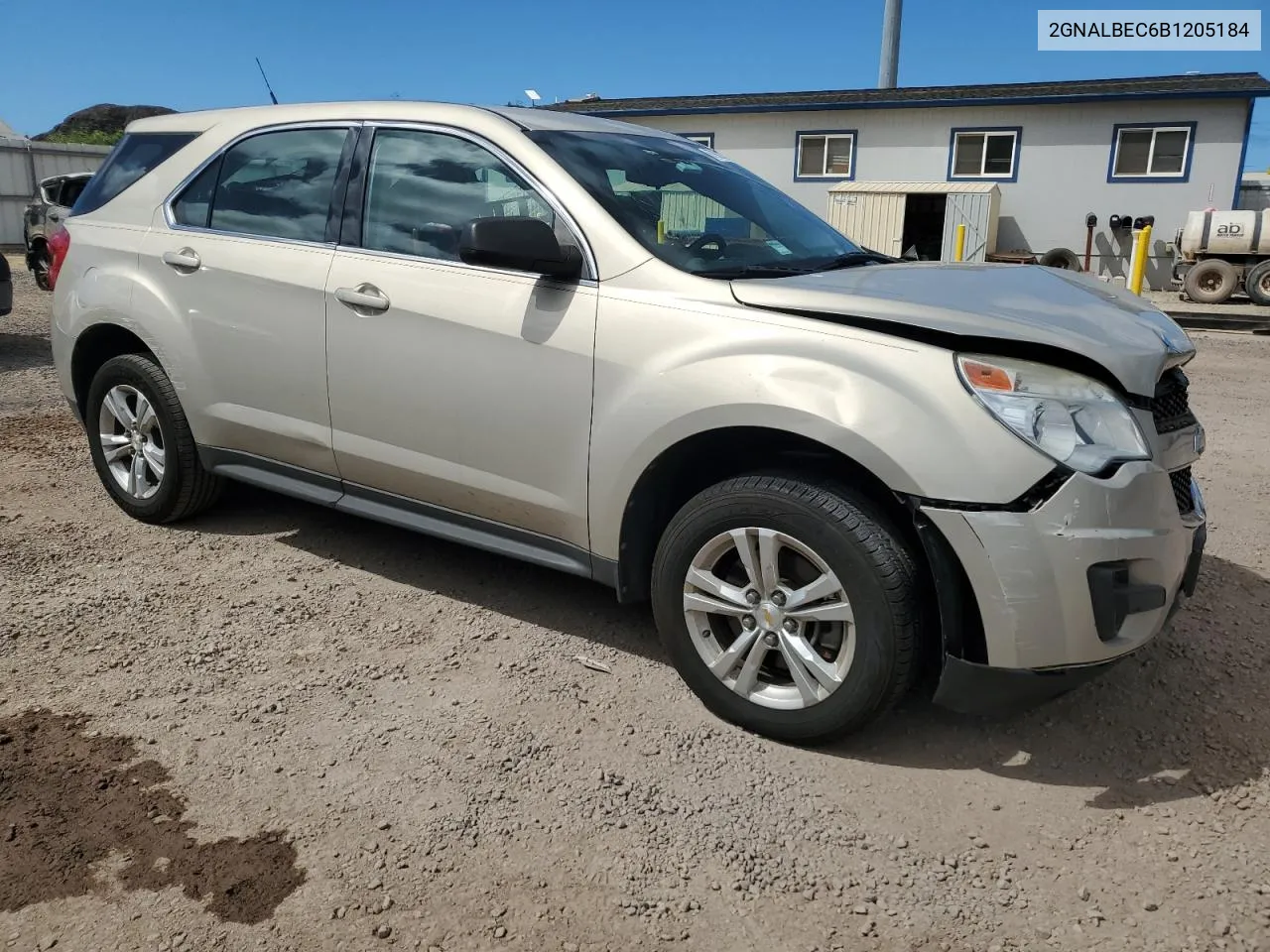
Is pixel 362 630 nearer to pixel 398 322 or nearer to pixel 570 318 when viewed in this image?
pixel 398 322

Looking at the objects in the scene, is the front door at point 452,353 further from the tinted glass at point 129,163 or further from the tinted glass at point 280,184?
the tinted glass at point 129,163

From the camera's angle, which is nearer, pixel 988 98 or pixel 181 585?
pixel 181 585

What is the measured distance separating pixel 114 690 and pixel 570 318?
1.92 m

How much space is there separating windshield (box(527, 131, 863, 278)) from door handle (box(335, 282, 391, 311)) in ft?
2.58

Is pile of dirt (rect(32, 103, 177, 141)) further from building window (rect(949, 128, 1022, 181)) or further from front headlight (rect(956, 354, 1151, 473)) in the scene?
front headlight (rect(956, 354, 1151, 473))

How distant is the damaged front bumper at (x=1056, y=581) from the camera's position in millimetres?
2521

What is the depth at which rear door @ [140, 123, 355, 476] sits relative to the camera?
385 centimetres

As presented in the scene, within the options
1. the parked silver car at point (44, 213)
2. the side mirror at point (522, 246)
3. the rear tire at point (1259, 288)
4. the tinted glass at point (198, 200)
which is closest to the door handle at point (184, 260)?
the tinted glass at point (198, 200)

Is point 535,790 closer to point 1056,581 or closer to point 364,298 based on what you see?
point 1056,581

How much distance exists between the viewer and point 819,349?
9.08 feet

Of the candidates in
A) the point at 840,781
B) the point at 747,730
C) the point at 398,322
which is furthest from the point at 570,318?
the point at 840,781

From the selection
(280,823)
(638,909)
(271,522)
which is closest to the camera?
(638,909)

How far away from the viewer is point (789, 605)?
2885 mm

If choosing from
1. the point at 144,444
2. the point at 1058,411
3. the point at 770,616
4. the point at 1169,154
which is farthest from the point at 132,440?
the point at 1169,154
